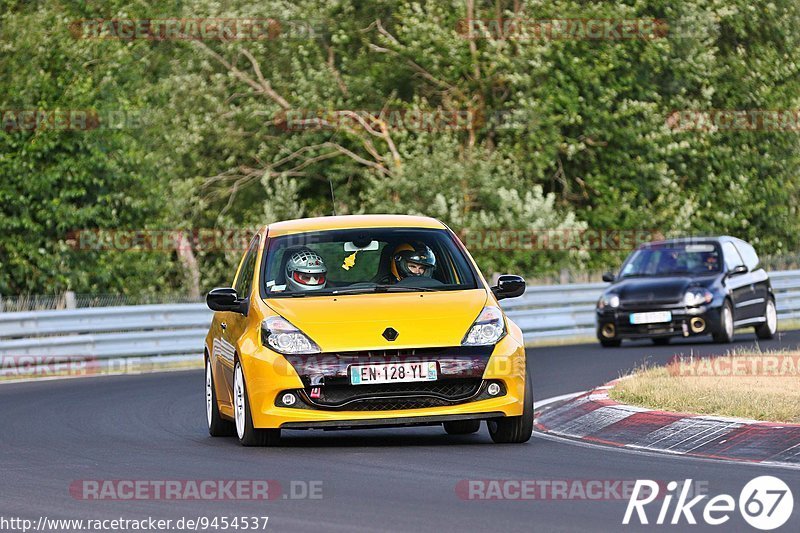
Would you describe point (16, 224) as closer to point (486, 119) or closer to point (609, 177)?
point (486, 119)

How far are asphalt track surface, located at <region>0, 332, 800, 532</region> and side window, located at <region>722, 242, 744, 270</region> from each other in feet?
36.5

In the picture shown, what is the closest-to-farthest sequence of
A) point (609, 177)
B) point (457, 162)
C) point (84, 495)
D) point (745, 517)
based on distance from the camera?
point (745, 517) < point (84, 495) < point (457, 162) < point (609, 177)

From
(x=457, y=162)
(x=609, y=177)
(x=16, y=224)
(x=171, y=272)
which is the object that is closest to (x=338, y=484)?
(x=16, y=224)

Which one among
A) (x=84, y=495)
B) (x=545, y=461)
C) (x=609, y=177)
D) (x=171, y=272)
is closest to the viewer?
(x=84, y=495)

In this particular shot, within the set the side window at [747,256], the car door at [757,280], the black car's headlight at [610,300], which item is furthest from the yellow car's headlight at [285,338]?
the side window at [747,256]

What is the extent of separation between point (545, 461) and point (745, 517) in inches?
105

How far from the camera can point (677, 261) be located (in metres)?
25.8

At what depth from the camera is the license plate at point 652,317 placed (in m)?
24.4

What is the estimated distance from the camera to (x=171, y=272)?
142ft

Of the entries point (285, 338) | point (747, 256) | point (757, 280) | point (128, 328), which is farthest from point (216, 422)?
point (747, 256)

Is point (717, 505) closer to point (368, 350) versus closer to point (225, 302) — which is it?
point (368, 350)

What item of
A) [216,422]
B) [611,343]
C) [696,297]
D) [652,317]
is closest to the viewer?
[216,422]

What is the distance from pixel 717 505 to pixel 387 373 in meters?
3.33

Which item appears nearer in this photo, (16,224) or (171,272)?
(16,224)
